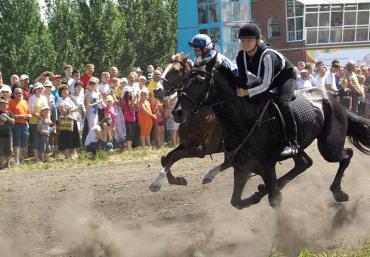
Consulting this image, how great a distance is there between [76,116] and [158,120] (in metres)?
2.25

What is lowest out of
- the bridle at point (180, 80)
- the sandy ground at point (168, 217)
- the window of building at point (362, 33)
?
the window of building at point (362, 33)

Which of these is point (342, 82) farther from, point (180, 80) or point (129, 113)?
point (180, 80)

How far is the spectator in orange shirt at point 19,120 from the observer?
41.7ft

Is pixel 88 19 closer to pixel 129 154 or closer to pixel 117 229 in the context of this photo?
pixel 129 154

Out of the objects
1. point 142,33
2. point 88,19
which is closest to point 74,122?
point 88,19

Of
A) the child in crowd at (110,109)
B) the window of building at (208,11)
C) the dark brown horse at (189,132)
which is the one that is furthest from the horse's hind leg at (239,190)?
the window of building at (208,11)

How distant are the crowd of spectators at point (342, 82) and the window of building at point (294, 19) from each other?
93.4 ft

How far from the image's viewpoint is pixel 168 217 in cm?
823

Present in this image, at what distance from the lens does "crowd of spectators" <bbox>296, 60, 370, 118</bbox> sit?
1686cm

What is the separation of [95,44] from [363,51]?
71.7 feet

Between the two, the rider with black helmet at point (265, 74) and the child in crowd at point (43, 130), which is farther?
the child in crowd at point (43, 130)

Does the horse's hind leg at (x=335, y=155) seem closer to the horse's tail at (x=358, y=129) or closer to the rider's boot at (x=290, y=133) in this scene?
the horse's tail at (x=358, y=129)

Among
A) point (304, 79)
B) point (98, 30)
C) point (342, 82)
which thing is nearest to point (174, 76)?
point (304, 79)

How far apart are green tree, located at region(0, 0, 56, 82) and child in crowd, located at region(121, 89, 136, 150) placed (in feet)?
42.9
